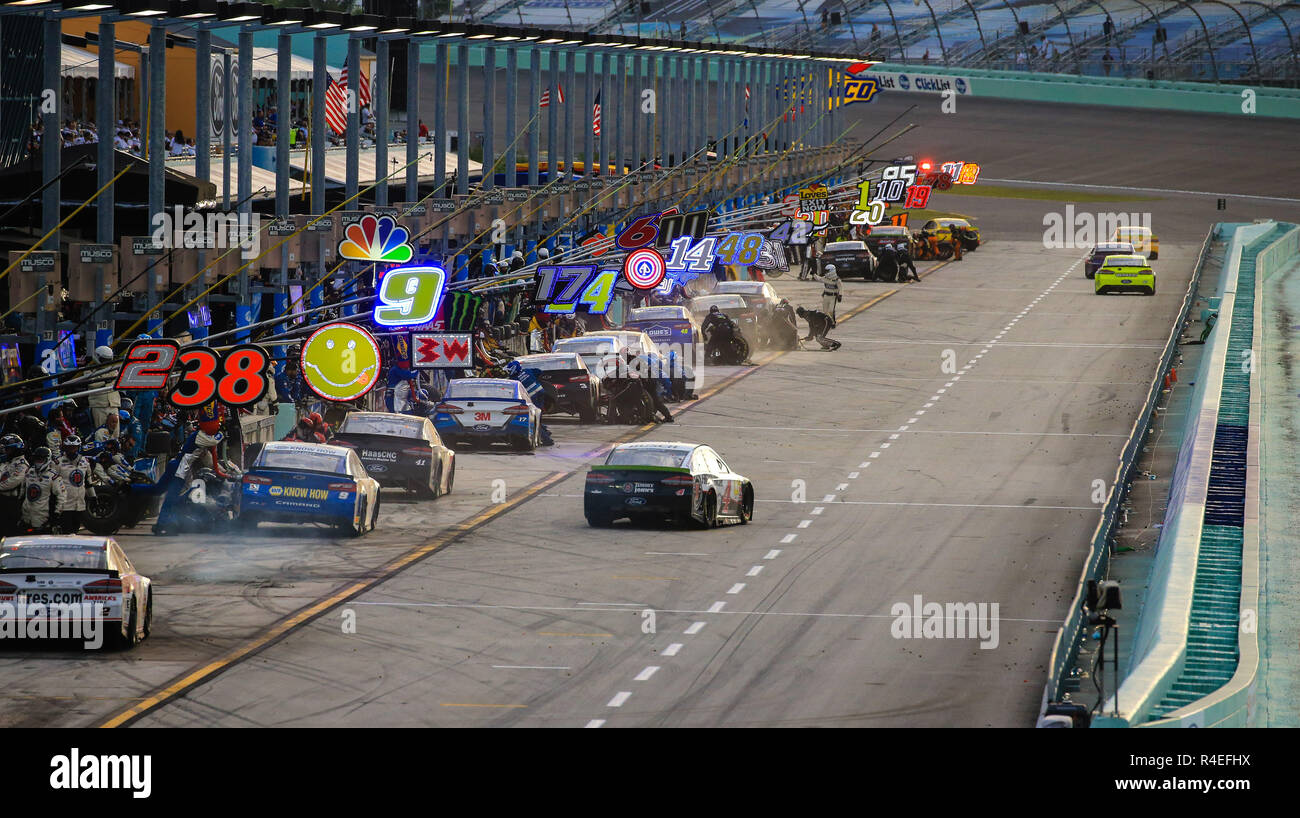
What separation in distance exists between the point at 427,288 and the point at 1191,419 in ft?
57.5

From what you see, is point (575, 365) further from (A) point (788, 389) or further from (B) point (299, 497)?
(B) point (299, 497)

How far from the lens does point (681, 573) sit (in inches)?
1053

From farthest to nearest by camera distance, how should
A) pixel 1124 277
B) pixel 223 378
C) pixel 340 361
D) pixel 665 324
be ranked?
1. pixel 1124 277
2. pixel 665 324
3. pixel 340 361
4. pixel 223 378

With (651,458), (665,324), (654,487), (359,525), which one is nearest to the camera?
(359,525)

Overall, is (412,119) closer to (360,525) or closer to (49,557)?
(360,525)

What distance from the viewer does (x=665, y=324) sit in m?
50.7

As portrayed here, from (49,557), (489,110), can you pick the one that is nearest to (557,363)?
(489,110)

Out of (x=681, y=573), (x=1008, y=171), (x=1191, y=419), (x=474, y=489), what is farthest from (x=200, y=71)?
(x=1008, y=171)

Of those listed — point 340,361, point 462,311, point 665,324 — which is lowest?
point 340,361

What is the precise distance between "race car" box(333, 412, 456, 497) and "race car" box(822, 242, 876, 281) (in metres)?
42.4

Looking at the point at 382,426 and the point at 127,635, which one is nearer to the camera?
the point at 127,635

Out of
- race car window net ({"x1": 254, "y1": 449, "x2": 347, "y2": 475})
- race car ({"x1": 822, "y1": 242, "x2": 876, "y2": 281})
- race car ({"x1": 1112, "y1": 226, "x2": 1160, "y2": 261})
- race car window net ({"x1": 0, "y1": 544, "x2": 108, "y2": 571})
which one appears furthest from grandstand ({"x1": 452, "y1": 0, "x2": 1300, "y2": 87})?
race car window net ({"x1": 0, "y1": 544, "x2": 108, "y2": 571})

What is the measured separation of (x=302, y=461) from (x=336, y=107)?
17959 millimetres

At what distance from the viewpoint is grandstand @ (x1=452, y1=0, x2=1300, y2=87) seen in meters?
115
